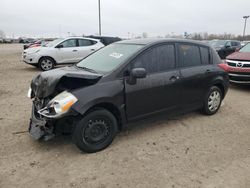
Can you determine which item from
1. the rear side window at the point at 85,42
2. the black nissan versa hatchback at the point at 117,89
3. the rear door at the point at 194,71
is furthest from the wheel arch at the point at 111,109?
the rear side window at the point at 85,42

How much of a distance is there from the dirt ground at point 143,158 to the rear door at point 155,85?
522 millimetres

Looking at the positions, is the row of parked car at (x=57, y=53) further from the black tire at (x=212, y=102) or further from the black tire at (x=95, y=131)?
the black tire at (x=95, y=131)

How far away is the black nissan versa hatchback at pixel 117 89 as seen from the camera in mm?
3006

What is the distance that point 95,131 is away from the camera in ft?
10.4

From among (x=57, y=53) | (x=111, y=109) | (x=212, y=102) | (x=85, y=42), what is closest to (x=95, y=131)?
(x=111, y=109)

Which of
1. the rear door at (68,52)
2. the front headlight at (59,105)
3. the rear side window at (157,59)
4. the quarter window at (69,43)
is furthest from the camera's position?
the quarter window at (69,43)

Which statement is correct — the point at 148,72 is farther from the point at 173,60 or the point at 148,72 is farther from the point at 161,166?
the point at 161,166

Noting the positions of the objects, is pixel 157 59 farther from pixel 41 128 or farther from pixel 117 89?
pixel 41 128

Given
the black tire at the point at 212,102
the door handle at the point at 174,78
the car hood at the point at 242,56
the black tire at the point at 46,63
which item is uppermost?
the car hood at the point at 242,56

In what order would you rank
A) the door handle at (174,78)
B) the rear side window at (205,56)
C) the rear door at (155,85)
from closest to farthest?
the rear door at (155,85)
the door handle at (174,78)
the rear side window at (205,56)

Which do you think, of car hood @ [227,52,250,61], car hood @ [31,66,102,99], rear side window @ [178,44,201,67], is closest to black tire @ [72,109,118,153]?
car hood @ [31,66,102,99]

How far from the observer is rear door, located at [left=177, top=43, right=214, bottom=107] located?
406 cm

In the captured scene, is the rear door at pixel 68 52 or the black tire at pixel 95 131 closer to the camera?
the black tire at pixel 95 131

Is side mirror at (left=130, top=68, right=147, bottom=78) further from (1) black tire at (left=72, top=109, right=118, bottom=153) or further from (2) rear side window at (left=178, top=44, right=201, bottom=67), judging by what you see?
(2) rear side window at (left=178, top=44, right=201, bottom=67)
